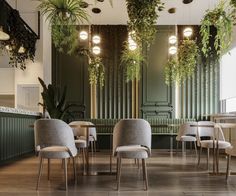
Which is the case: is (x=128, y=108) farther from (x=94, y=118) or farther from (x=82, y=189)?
(x=82, y=189)

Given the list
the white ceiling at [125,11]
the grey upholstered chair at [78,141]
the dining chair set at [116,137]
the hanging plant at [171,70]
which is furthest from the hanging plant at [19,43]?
the dining chair set at [116,137]

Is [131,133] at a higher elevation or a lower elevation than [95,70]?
lower

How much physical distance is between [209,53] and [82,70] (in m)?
3.72

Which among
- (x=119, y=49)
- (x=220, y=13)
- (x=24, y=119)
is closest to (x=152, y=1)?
(x=220, y=13)

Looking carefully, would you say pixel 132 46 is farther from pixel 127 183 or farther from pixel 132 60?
pixel 127 183

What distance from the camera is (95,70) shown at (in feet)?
31.1

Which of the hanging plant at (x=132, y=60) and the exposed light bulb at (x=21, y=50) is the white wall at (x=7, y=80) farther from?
the hanging plant at (x=132, y=60)

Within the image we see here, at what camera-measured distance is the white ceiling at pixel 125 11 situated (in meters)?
9.14

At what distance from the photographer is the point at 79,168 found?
19.0 ft

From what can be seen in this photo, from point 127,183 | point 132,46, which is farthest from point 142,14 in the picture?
point 132,46

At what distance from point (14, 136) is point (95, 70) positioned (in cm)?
333

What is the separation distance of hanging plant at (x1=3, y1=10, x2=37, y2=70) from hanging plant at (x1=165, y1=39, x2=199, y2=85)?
12.1ft

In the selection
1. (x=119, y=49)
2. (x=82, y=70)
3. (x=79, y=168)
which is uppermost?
(x=119, y=49)

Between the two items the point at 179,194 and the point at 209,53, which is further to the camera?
the point at 209,53
